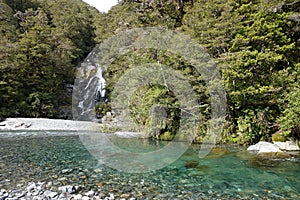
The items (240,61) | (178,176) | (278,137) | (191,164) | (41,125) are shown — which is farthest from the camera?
(41,125)

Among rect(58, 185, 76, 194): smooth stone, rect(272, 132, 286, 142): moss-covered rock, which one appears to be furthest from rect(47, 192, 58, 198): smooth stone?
rect(272, 132, 286, 142): moss-covered rock

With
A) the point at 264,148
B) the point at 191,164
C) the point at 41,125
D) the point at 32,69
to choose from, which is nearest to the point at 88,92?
the point at 32,69

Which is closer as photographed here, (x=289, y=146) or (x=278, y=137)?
(x=289, y=146)

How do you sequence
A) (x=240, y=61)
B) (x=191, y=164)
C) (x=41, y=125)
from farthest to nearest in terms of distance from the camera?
1. (x=41, y=125)
2. (x=240, y=61)
3. (x=191, y=164)

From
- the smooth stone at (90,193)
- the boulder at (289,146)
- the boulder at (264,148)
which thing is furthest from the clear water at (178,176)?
the boulder at (289,146)

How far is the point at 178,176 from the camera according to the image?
6129 millimetres

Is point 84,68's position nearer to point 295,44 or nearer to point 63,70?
point 63,70

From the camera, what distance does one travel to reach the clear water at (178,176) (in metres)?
4.95

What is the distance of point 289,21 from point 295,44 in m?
1.26

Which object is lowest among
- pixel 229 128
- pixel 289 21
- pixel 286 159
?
pixel 286 159

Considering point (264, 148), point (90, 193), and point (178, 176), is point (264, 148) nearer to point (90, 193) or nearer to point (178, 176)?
point (178, 176)

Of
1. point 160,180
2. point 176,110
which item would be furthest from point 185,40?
point 160,180

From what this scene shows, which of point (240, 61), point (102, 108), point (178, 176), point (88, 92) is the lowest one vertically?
point (178, 176)

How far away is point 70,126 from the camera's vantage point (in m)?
18.3
